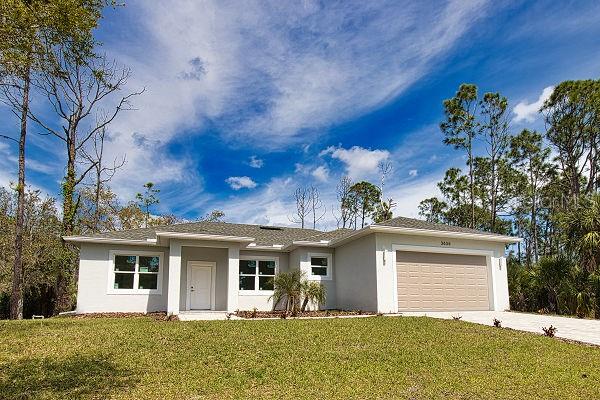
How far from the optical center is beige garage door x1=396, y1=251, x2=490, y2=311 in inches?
590

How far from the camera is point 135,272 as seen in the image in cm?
1616

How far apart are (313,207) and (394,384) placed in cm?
3180

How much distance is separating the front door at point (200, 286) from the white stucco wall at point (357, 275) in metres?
5.38

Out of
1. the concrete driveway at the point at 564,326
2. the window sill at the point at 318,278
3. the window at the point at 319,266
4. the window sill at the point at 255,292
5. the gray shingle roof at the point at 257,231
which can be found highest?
the gray shingle roof at the point at 257,231

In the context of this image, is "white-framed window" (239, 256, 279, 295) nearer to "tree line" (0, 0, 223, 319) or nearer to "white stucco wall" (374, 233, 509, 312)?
"white stucco wall" (374, 233, 509, 312)

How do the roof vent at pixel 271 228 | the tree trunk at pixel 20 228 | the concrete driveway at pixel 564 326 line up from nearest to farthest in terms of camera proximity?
1. the concrete driveway at pixel 564 326
2. the tree trunk at pixel 20 228
3. the roof vent at pixel 271 228

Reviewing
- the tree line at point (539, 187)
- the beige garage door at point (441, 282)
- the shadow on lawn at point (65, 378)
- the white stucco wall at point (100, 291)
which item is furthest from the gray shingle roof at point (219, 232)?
the tree line at point (539, 187)

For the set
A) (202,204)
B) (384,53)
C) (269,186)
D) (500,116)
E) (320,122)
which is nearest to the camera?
(384,53)

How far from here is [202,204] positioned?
37156mm

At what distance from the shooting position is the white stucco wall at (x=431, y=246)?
1444cm

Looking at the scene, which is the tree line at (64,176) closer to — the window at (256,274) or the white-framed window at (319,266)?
the window at (256,274)

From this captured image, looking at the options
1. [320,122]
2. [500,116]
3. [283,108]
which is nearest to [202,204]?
[320,122]

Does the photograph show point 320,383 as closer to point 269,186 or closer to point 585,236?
point 585,236

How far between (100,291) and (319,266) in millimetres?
8678
